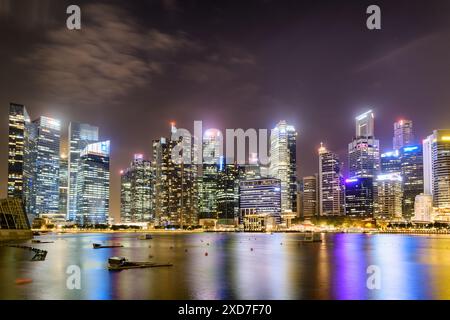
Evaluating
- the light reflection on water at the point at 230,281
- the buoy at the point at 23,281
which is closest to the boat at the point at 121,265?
the light reflection on water at the point at 230,281

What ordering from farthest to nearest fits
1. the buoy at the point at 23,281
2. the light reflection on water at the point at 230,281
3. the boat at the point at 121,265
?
the boat at the point at 121,265
the buoy at the point at 23,281
the light reflection on water at the point at 230,281

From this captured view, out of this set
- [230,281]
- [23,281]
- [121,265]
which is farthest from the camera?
[121,265]

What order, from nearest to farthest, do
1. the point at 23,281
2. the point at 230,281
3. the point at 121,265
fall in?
the point at 23,281 < the point at 230,281 < the point at 121,265

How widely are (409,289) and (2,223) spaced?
110 m

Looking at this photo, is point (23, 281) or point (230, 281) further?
point (230, 281)

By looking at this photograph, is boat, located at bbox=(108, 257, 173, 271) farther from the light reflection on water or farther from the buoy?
the buoy

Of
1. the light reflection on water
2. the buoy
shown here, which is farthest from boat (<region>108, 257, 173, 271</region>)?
the buoy

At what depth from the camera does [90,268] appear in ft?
198

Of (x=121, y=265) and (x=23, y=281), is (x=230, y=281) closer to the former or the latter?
(x=121, y=265)

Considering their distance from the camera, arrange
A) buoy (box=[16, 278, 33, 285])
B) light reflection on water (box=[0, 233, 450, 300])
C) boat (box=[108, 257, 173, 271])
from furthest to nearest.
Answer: boat (box=[108, 257, 173, 271]) → buoy (box=[16, 278, 33, 285]) → light reflection on water (box=[0, 233, 450, 300])

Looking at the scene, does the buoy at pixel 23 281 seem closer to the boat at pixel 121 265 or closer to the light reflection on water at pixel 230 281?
the light reflection on water at pixel 230 281

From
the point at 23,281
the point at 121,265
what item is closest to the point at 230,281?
the point at 121,265

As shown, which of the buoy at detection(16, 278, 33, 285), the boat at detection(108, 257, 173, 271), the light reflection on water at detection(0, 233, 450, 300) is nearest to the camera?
the light reflection on water at detection(0, 233, 450, 300)
